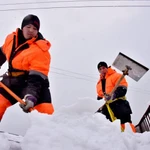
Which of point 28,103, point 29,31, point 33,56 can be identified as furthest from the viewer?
point 29,31

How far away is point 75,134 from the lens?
1716mm

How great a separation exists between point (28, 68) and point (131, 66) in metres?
2.74

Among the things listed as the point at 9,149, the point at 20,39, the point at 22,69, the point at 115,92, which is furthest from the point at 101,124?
the point at 115,92

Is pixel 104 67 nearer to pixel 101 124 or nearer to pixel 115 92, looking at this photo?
pixel 115 92

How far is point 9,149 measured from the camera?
166 cm

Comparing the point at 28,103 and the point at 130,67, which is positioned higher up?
the point at 28,103

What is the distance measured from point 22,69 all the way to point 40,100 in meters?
0.32

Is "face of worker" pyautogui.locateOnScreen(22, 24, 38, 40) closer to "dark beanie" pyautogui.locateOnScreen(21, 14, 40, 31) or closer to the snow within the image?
"dark beanie" pyautogui.locateOnScreen(21, 14, 40, 31)

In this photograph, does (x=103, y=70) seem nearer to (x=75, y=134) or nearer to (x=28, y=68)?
(x=28, y=68)

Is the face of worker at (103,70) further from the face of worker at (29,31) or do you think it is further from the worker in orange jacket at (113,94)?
the face of worker at (29,31)

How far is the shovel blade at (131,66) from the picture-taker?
505 cm

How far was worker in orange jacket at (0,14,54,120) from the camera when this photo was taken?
2.56 metres

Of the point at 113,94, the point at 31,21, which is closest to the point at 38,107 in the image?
the point at 31,21

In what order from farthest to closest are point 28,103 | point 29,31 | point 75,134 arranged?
1. point 29,31
2. point 28,103
3. point 75,134
